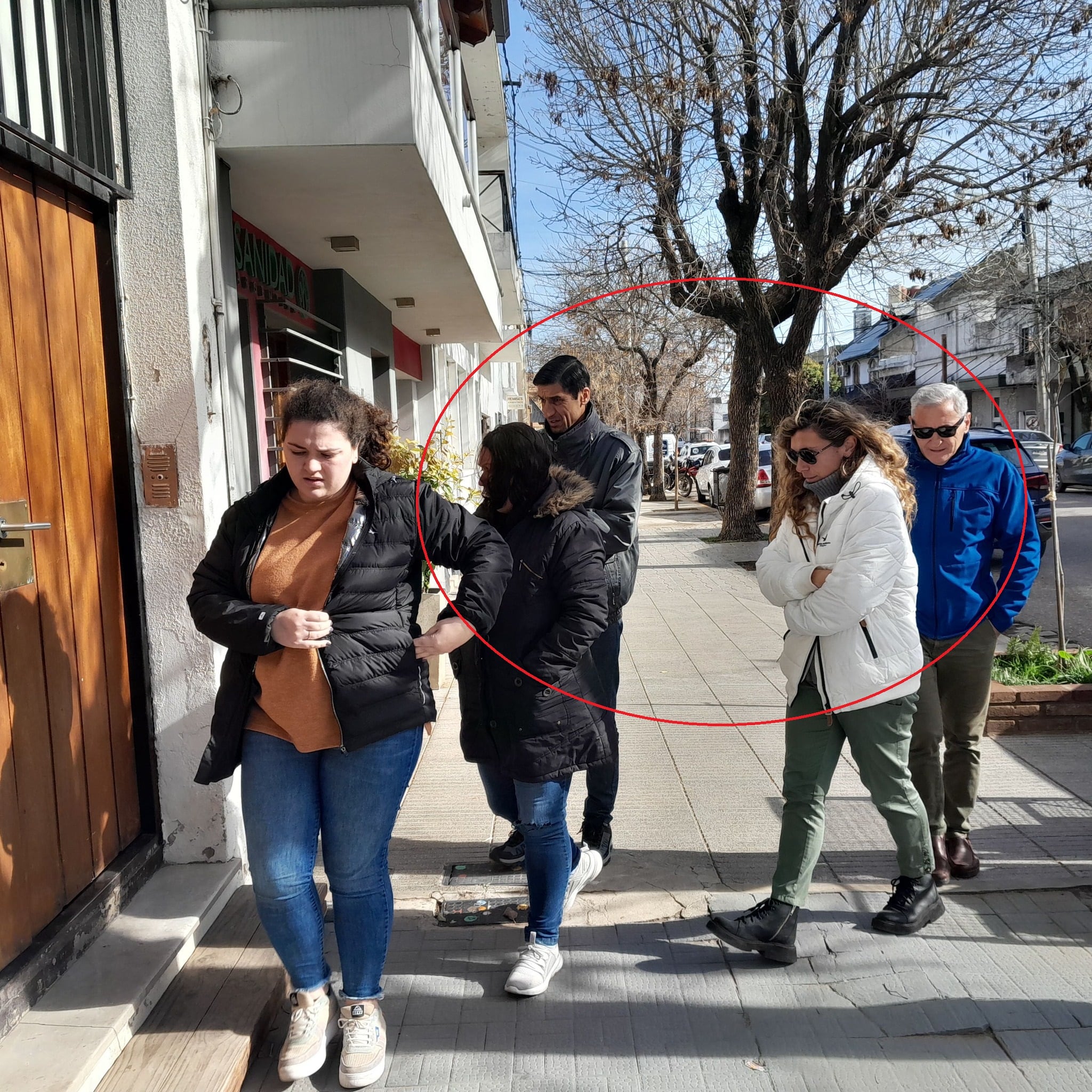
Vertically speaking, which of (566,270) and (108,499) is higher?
(566,270)

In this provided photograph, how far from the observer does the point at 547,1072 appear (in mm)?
2861

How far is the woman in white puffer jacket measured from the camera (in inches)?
131

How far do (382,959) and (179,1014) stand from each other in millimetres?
661

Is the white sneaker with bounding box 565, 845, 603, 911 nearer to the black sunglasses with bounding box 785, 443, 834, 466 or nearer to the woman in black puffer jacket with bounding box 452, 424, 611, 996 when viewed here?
the woman in black puffer jacket with bounding box 452, 424, 611, 996

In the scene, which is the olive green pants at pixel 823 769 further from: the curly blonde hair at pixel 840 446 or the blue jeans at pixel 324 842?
the blue jeans at pixel 324 842

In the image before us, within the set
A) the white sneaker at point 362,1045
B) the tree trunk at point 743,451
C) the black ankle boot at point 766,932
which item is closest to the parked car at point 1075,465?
the tree trunk at point 743,451

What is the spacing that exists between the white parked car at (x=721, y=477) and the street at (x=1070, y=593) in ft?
17.3

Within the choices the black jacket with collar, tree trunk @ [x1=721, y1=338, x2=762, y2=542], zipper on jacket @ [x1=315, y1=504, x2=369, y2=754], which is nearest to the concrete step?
zipper on jacket @ [x1=315, y1=504, x2=369, y2=754]

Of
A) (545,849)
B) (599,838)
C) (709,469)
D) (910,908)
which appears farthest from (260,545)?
(709,469)

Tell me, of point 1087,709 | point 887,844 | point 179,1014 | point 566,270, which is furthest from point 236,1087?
point 566,270

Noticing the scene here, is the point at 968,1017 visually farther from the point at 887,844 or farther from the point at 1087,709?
the point at 1087,709

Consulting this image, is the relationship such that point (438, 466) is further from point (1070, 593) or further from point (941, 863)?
point (1070, 593)

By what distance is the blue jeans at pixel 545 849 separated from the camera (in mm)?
3191

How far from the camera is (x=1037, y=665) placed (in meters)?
6.38
